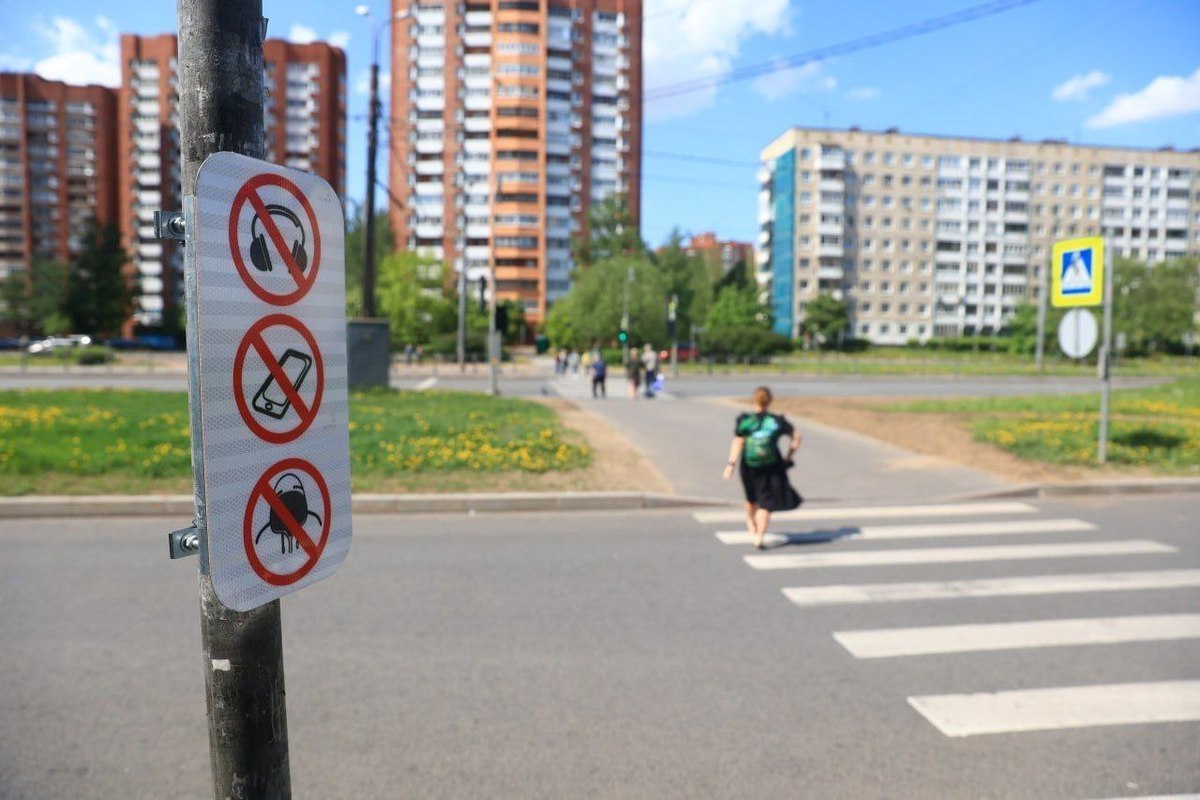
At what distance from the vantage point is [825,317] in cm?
8869

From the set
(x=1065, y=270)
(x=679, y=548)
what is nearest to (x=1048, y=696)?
(x=679, y=548)

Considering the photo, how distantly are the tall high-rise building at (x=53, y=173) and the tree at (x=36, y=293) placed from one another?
20.7 meters

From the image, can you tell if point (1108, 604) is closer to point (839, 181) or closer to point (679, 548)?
point (679, 548)

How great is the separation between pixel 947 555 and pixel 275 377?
7.43 metres

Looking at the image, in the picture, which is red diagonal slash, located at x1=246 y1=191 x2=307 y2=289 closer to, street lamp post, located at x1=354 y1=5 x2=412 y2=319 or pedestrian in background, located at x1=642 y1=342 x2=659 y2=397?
street lamp post, located at x1=354 y1=5 x2=412 y2=319

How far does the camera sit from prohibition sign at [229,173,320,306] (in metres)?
1.68

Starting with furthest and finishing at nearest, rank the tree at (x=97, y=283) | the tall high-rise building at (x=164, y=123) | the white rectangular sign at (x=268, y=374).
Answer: the tall high-rise building at (x=164, y=123)
the tree at (x=97, y=283)
the white rectangular sign at (x=268, y=374)

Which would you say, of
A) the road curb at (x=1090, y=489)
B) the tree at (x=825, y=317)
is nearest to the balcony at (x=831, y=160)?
the tree at (x=825, y=317)

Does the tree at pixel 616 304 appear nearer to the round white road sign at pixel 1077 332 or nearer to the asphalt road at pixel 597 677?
the round white road sign at pixel 1077 332

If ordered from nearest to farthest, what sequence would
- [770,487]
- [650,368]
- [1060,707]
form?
[1060,707]
[770,487]
[650,368]

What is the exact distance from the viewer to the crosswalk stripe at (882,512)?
983 centimetres

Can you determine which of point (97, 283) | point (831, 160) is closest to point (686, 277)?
point (831, 160)

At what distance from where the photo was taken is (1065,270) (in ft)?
41.7

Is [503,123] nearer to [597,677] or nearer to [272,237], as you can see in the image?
[597,677]
